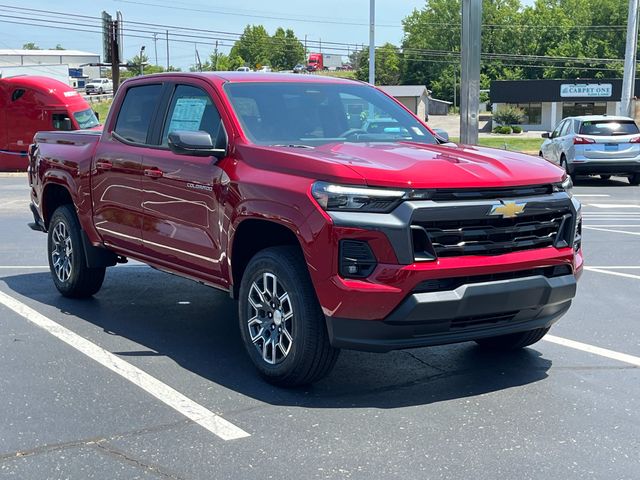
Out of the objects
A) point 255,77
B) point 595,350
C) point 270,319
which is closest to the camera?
point 270,319

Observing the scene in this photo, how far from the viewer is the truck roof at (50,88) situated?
27.3 meters

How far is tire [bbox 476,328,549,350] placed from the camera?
6029 mm

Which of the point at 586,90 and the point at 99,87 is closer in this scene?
the point at 586,90

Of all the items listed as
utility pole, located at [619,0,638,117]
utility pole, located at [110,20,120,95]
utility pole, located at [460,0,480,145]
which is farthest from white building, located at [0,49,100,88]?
utility pole, located at [460,0,480,145]

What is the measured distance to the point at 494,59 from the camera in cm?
12812

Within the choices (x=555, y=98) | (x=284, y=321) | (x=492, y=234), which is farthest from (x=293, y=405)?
(x=555, y=98)

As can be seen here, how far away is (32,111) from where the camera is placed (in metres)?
27.5

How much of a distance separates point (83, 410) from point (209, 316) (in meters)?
2.52

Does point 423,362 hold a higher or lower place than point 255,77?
lower

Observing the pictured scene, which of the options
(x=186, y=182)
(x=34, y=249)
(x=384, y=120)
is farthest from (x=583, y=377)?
(x=34, y=249)

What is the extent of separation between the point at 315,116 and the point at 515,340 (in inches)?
81.8

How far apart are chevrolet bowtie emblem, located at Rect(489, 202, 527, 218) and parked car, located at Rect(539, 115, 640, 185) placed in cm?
1663

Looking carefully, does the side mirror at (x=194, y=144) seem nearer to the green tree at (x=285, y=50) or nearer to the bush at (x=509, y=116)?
the bush at (x=509, y=116)

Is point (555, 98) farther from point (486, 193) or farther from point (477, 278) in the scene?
point (477, 278)
